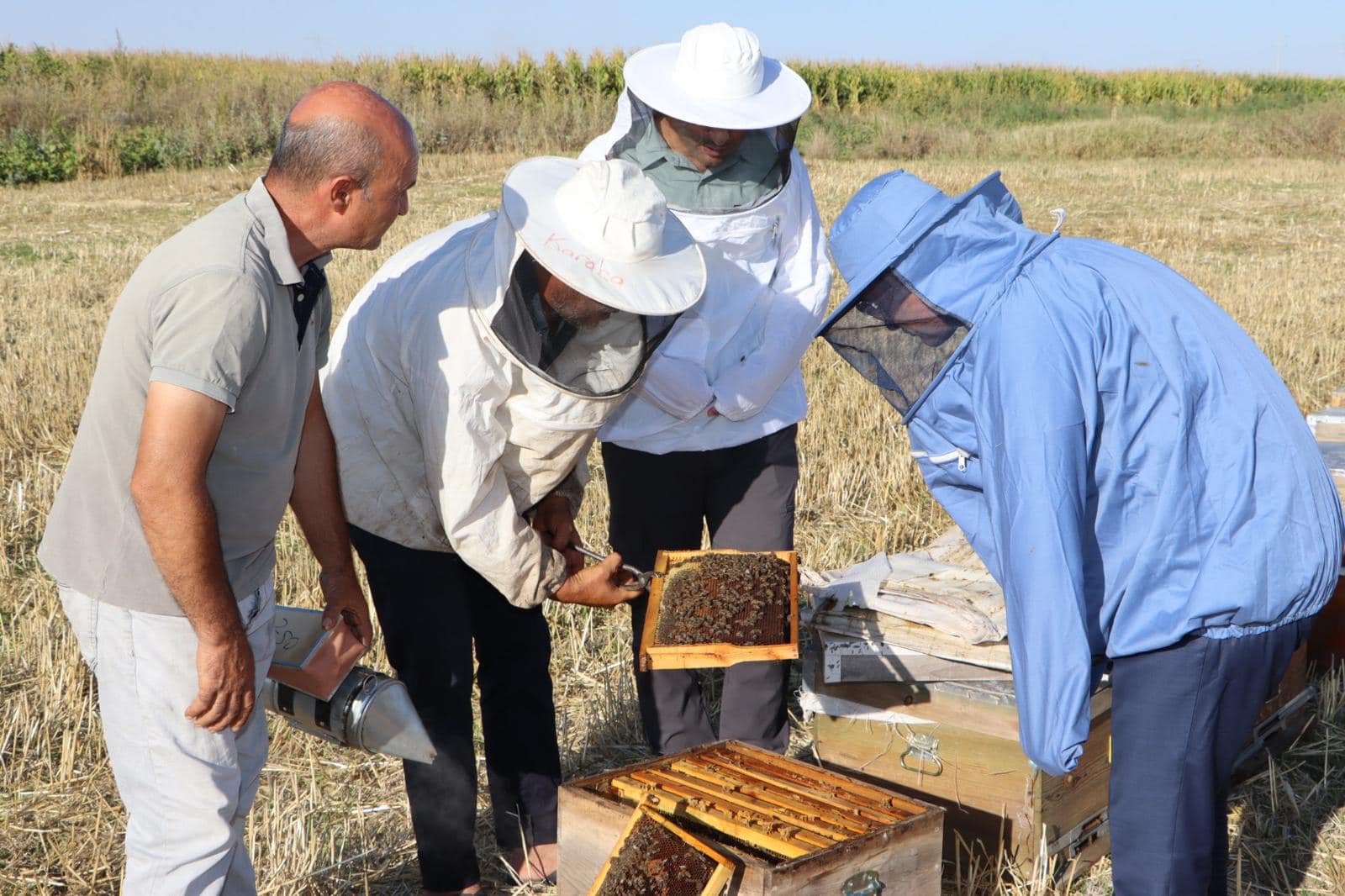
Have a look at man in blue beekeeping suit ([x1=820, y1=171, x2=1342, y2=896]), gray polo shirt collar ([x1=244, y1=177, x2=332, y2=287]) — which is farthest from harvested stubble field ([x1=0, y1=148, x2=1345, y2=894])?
gray polo shirt collar ([x1=244, y1=177, x2=332, y2=287])

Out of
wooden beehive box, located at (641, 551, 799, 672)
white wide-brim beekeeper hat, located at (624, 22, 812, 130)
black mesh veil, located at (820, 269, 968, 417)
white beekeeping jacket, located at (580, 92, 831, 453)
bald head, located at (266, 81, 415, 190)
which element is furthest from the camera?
white beekeeping jacket, located at (580, 92, 831, 453)

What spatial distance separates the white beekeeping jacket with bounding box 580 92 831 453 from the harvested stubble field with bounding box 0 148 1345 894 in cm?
132

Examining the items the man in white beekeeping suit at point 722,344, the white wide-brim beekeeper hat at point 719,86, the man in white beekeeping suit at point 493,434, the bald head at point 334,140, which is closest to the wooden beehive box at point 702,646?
the man in white beekeeping suit at point 493,434

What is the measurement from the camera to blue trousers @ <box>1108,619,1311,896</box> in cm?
272

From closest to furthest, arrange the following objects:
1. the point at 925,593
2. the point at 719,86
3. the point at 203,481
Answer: the point at 203,481, the point at 925,593, the point at 719,86

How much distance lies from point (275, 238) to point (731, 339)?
185 cm

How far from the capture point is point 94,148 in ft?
73.2

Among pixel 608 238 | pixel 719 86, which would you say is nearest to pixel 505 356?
pixel 608 238

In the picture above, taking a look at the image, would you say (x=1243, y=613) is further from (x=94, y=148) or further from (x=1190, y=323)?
(x=94, y=148)

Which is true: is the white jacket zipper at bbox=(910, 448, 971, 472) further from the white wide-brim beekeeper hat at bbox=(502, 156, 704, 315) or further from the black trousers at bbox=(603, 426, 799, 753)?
the black trousers at bbox=(603, 426, 799, 753)

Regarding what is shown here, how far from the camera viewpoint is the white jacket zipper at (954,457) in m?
2.97

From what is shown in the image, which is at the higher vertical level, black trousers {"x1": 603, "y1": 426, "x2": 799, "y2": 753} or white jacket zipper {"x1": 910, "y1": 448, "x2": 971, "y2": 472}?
white jacket zipper {"x1": 910, "y1": 448, "x2": 971, "y2": 472}

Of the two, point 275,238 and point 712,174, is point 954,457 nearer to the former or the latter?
point 712,174

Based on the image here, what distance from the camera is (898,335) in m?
3.05
